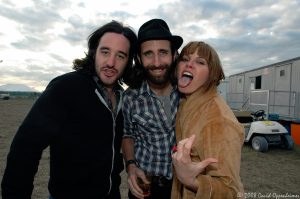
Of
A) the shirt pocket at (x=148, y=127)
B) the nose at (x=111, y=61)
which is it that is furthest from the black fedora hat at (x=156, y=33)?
the shirt pocket at (x=148, y=127)

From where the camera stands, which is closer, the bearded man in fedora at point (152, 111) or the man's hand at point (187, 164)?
the man's hand at point (187, 164)

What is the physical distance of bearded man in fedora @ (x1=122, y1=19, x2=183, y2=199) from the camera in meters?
3.10

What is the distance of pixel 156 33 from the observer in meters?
3.24

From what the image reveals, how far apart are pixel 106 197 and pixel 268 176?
20.2 feet

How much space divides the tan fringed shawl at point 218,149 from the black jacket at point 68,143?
0.78 metres

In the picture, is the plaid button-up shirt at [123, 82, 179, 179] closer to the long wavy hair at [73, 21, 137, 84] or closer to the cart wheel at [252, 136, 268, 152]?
the long wavy hair at [73, 21, 137, 84]

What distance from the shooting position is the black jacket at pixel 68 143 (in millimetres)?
2141

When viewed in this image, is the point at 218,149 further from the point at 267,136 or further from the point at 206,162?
the point at 267,136

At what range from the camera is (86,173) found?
243cm

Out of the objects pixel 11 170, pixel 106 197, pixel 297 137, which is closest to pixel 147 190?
pixel 106 197

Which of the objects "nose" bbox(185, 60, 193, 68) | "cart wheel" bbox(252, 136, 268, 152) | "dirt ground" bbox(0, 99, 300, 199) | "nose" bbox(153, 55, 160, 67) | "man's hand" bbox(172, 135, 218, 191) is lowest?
"dirt ground" bbox(0, 99, 300, 199)

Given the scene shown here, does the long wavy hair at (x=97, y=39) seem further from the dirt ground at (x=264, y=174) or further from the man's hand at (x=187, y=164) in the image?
the dirt ground at (x=264, y=174)

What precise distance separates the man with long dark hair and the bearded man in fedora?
42 cm

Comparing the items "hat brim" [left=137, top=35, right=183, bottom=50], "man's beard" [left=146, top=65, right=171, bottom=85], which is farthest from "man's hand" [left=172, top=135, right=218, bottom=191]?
"hat brim" [left=137, top=35, right=183, bottom=50]
